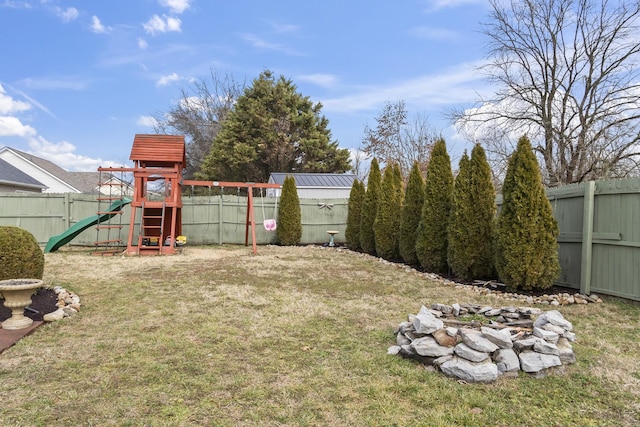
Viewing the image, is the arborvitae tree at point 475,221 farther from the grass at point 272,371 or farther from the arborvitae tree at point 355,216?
the arborvitae tree at point 355,216

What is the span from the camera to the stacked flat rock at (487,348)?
2566mm

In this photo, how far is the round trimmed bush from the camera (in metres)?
4.11

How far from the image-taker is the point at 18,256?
4188mm

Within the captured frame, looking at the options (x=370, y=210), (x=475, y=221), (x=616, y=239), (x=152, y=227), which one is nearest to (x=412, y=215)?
(x=475, y=221)

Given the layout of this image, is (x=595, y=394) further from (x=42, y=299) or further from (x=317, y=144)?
(x=317, y=144)

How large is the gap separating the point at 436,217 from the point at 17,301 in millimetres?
6084

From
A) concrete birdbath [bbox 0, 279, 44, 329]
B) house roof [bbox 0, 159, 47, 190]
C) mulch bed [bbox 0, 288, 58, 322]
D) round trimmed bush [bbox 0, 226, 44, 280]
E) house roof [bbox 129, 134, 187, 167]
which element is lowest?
mulch bed [bbox 0, 288, 58, 322]

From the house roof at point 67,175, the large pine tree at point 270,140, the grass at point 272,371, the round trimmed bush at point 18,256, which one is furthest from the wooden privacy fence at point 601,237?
the house roof at point 67,175

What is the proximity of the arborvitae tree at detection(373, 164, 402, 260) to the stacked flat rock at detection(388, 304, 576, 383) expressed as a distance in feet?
19.0

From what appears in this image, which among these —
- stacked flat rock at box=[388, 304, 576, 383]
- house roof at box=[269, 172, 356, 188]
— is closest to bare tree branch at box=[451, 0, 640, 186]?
house roof at box=[269, 172, 356, 188]

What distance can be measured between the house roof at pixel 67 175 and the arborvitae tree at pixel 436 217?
2324cm

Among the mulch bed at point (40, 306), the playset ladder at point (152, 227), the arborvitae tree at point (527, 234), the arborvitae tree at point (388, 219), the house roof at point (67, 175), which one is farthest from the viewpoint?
the house roof at point (67, 175)

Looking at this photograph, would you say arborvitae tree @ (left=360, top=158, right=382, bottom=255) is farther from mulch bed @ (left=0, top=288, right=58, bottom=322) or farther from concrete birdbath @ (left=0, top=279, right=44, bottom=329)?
concrete birdbath @ (left=0, top=279, right=44, bottom=329)

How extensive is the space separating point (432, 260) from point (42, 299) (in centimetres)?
591
